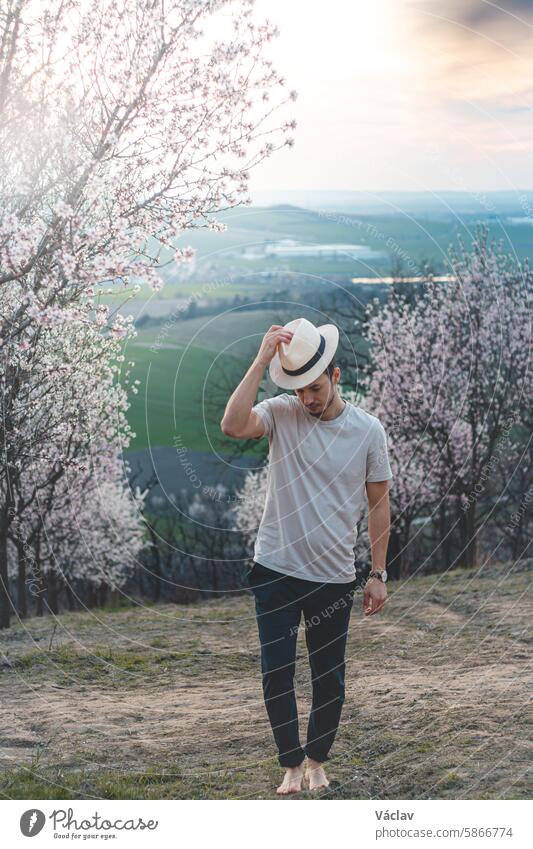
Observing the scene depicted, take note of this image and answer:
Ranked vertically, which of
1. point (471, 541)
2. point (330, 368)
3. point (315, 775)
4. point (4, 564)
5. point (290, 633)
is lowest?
point (471, 541)

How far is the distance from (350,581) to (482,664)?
326 centimetres

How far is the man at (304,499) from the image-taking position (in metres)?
4.43

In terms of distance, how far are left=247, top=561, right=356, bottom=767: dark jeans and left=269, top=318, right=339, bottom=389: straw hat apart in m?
0.85

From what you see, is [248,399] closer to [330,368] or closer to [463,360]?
[330,368]

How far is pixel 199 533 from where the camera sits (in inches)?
925

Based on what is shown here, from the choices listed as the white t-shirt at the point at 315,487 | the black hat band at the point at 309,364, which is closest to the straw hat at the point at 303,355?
the black hat band at the point at 309,364

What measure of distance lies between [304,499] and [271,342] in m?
0.71

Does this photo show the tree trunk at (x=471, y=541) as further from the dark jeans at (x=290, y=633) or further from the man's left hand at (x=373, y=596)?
the dark jeans at (x=290, y=633)

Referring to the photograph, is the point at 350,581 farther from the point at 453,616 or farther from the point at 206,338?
the point at 206,338

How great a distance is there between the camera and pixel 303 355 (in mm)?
4480

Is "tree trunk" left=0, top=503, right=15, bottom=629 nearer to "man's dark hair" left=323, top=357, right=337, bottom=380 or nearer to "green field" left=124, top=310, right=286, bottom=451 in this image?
"green field" left=124, top=310, right=286, bottom=451

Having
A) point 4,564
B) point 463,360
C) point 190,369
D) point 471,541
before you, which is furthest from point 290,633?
point 463,360

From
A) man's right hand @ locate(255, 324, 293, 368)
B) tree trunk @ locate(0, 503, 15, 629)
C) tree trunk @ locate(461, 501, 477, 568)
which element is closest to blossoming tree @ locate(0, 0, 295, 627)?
man's right hand @ locate(255, 324, 293, 368)

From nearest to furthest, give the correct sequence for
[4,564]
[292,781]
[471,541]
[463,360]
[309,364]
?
[309,364], [292,781], [4,564], [471,541], [463,360]
